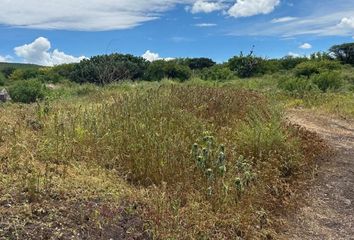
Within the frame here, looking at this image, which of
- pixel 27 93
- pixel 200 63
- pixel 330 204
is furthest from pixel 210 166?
pixel 200 63

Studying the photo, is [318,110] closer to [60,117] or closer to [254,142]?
[254,142]

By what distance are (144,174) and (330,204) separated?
81.1 inches

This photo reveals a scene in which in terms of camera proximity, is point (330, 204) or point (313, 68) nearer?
point (330, 204)

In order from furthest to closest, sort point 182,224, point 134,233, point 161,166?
point 161,166
point 182,224
point 134,233

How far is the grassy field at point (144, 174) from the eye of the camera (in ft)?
12.1

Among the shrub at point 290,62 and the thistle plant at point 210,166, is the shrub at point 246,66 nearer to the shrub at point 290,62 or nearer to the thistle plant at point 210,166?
the shrub at point 290,62

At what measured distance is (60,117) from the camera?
6.00 metres

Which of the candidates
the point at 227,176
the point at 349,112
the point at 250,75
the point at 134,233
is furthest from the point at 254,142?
the point at 250,75

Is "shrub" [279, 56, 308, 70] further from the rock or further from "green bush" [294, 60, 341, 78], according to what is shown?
the rock

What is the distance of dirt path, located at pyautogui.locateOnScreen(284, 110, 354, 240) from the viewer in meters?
4.71

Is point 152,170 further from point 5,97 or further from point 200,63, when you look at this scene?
point 200,63

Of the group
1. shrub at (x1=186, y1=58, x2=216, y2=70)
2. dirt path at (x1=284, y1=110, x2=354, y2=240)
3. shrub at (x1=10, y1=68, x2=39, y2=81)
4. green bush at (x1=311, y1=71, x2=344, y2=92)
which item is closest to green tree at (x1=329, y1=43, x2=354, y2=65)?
shrub at (x1=186, y1=58, x2=216, y2=70)

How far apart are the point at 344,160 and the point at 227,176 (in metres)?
2.82

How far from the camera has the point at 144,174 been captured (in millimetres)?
4727
